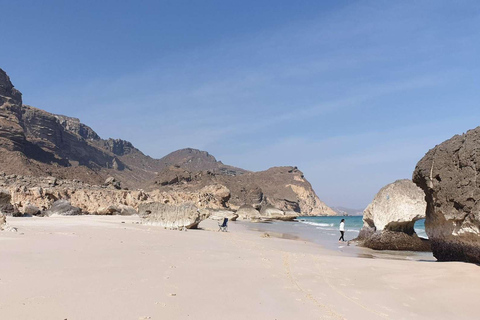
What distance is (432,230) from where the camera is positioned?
9328 millimetres

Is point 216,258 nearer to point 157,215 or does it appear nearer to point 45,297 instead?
point 45,297

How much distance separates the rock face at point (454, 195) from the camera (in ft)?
25.0

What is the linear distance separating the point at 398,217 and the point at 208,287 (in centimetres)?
1211

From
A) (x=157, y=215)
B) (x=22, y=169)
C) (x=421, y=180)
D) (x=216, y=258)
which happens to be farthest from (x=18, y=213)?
(x=22, y=169)

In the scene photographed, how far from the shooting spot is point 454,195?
316 inches

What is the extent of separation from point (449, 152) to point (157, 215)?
14.0 metres

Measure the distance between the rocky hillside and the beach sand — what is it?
101 ft

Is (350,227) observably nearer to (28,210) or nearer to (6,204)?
(28,210)

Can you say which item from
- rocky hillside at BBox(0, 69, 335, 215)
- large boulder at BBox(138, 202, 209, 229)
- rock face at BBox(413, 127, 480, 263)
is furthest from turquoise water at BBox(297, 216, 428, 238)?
rocky hillside at BBox(0, 69, 335, 215)

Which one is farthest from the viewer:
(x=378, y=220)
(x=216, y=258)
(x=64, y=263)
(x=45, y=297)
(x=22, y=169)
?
(x=22, y=169)

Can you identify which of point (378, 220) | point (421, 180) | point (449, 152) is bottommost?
point (378, 220)

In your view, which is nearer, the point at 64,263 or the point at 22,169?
the point at 64,263

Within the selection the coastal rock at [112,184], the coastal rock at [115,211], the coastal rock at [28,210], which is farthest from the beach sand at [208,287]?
the coastal rock at [112,184]

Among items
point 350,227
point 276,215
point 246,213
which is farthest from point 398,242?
point 276,215
